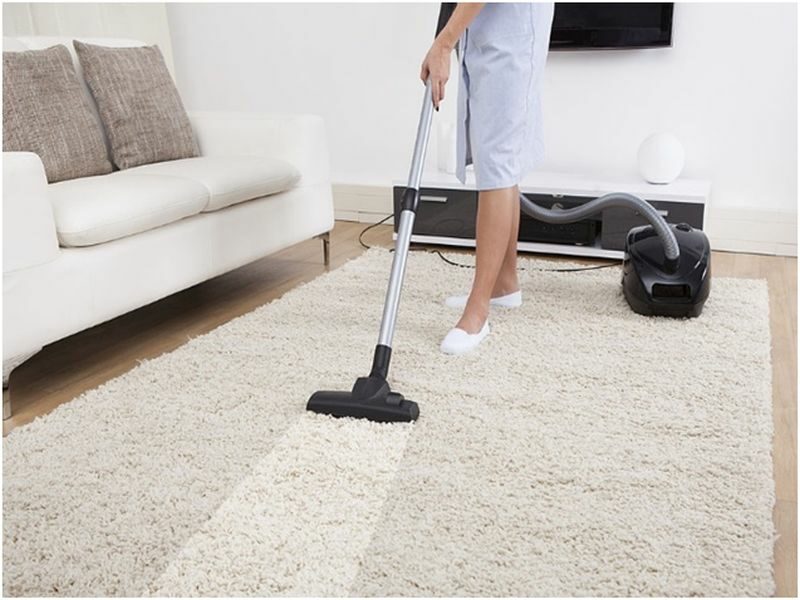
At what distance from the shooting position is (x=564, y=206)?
3.04m

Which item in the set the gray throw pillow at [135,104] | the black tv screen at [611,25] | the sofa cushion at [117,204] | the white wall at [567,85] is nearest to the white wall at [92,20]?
the white wall at [567,85]

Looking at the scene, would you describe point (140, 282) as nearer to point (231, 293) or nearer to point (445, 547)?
point (231, 293)

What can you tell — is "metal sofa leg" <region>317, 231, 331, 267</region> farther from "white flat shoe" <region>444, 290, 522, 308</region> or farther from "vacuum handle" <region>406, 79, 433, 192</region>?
"vacuum handle" <region>406, 79, 433, 192</region>

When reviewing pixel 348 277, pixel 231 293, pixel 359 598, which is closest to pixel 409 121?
pixel 348 277

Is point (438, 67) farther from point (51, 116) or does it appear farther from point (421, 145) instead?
point (51, 116)

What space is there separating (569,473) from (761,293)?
144cm

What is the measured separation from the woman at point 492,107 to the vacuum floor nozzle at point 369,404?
1.31 feet

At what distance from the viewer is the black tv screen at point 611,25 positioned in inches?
121

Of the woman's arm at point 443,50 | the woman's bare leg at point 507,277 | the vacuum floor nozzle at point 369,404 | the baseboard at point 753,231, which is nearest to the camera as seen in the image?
the vacuum floor nozzle at point 369,404

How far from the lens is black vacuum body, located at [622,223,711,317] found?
227cm

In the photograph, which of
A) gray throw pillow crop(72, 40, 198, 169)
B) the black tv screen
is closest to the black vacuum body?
the black tv screen

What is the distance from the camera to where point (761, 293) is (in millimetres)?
2582

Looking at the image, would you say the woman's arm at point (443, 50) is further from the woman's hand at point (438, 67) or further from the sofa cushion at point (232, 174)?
the sofa cushion at point (232, 174)

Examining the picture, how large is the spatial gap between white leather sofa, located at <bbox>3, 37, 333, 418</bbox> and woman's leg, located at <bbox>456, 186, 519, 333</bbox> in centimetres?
81
